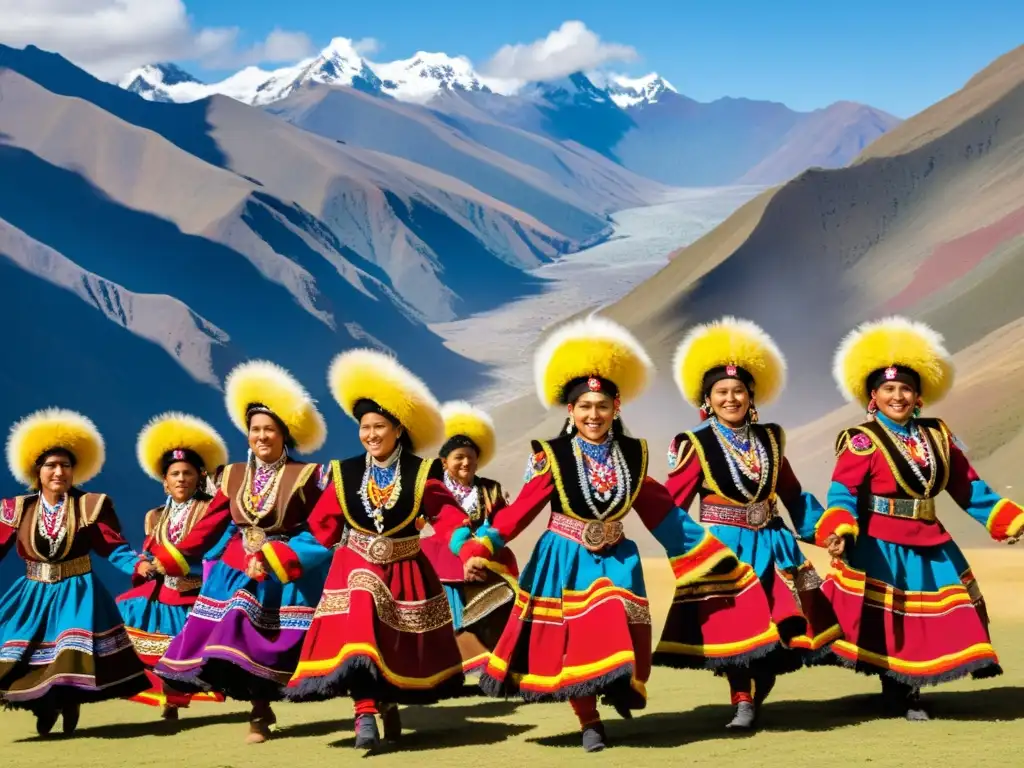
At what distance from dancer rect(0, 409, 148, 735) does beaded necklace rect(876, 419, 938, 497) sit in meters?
4.24

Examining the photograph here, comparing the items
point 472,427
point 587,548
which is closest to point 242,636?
point 587,548

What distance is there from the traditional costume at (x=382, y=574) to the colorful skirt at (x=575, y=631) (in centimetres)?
45

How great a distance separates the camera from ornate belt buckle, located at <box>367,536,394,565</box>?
26.3 feet

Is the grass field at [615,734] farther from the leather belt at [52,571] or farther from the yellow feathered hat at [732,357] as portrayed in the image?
the yellow feathered hat at [732,357]

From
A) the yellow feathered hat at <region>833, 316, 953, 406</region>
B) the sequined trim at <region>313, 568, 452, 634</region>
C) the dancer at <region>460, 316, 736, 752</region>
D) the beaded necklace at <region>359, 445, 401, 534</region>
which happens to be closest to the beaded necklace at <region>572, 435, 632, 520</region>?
the dancer at <region>460, 316, 736, 752</region>

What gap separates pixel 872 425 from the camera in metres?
8.35

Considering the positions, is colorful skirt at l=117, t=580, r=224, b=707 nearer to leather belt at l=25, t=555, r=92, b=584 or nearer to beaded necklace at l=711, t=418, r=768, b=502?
leather belt at l=25, t=555, r=92, b=584

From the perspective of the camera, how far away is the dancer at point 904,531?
803 cm

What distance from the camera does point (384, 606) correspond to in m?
7.94

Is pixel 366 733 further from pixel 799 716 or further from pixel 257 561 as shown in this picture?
pixel 799 716

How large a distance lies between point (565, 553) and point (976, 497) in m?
2.24

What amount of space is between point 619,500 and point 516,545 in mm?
25884

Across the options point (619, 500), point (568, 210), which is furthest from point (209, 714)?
point (568, 210)

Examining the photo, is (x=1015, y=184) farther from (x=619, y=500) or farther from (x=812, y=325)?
(x=619, y=500)
